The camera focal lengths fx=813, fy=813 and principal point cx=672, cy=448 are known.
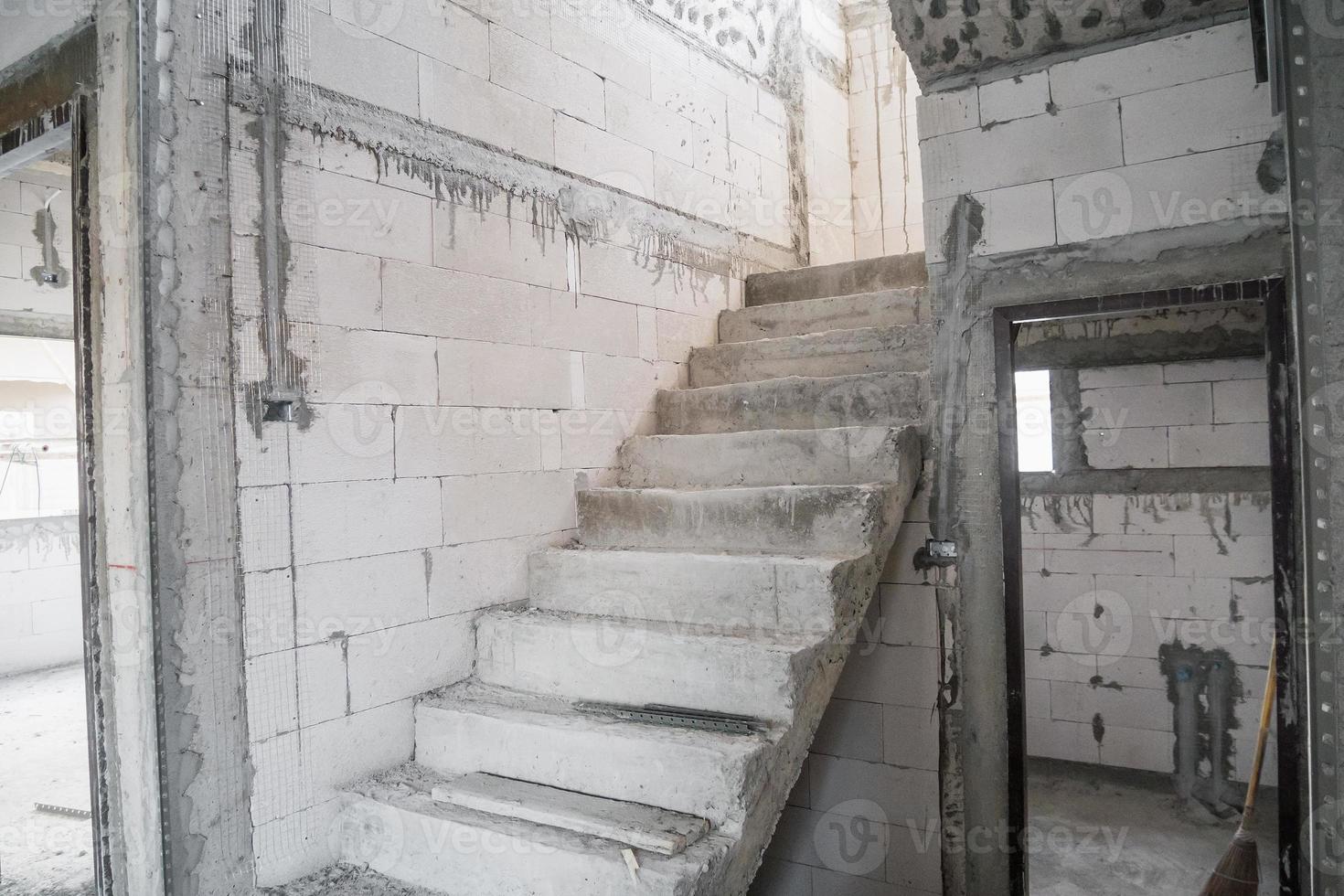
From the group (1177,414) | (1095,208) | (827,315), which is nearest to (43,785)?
(827,315)

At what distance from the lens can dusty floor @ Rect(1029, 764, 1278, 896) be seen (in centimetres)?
373

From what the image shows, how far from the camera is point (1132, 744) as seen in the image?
15.5ft

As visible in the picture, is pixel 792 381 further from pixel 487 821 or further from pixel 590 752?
pixel 487 821

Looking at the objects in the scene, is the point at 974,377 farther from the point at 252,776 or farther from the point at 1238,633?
the point at 1238,633

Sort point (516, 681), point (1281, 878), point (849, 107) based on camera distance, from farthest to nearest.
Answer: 1. point (849, 107)
2. point (516, 681)
3. point (1281, 878)

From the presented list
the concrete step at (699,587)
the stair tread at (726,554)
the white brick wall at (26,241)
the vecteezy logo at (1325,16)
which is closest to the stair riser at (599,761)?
the concrete step at (699,587)

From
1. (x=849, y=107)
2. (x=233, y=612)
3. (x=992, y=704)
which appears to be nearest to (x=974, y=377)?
(x=992, y=704)

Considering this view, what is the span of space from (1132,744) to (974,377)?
10.7 feet

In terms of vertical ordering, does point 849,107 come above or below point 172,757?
above

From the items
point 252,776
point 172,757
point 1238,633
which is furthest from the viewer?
point 1238,633

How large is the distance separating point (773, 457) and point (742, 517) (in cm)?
34

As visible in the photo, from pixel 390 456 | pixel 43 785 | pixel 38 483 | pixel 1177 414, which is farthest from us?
pixel 38 483

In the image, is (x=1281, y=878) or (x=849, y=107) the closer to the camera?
(x=1281, y=878)

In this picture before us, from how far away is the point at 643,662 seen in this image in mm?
2449
